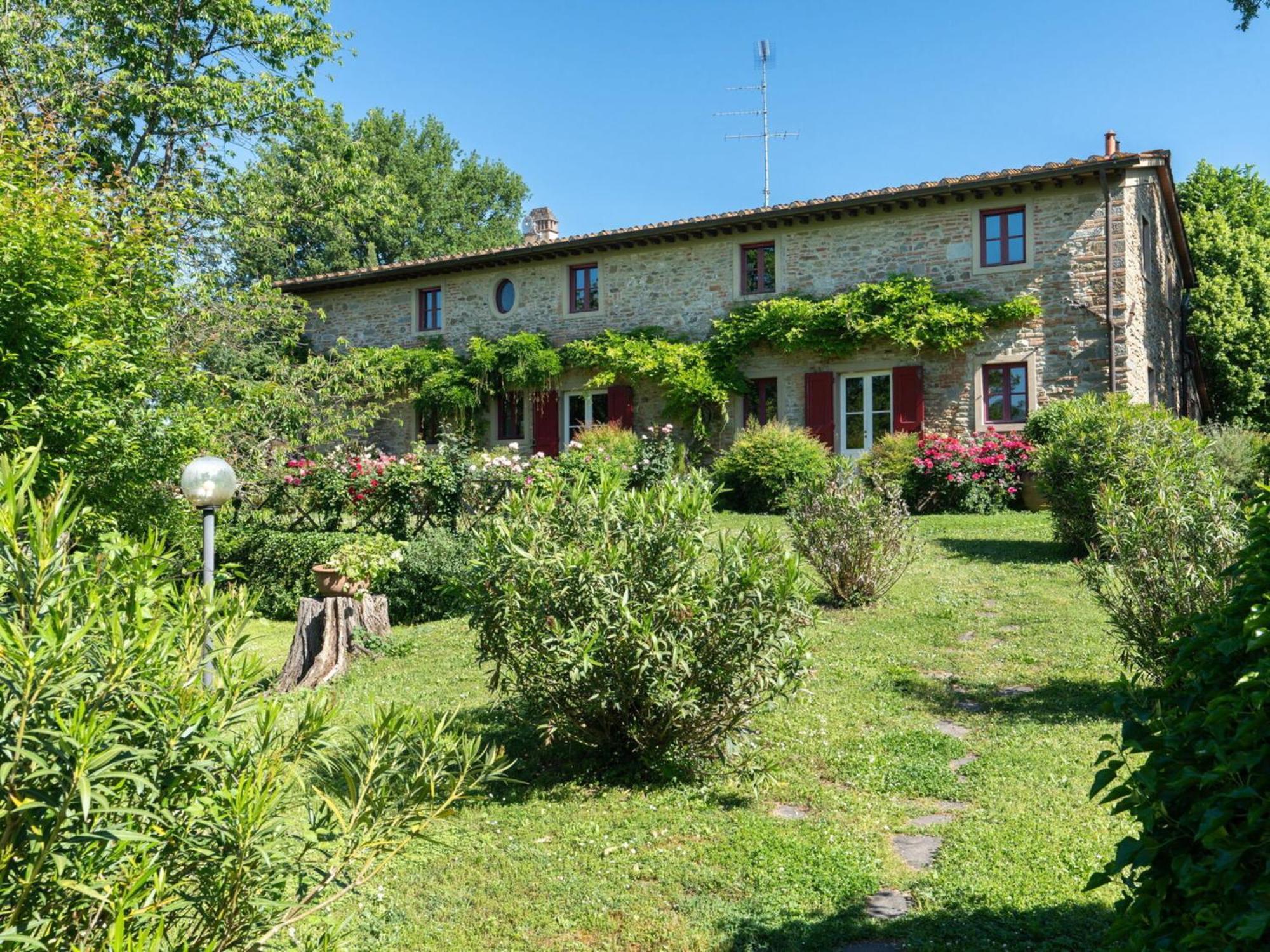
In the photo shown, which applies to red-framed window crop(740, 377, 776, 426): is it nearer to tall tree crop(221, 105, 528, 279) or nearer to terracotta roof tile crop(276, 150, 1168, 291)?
terracotta roof tile crop(276, 150, 1168, 291)

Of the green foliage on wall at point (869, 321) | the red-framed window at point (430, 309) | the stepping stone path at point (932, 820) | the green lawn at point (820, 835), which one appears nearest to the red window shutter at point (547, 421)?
the red-framed window at point (430, 309)

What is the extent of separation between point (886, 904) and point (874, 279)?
15.4 metres

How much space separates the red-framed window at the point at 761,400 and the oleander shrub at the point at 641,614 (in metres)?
13.8

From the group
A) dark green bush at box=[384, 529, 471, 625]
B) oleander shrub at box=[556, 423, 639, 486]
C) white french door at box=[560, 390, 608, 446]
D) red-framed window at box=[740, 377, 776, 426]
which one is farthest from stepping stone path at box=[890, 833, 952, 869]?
white french door at box=[560, 390, 608, 446]

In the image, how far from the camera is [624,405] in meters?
19.7

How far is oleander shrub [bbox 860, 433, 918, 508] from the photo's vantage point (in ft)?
51.6

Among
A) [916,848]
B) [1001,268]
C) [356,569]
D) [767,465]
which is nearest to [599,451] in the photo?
[767,465]

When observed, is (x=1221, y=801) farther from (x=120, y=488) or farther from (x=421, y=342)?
(x=421, y=342)

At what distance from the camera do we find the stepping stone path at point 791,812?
461 centimetres

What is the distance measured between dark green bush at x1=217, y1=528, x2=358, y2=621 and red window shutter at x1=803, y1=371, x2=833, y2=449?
935 cm

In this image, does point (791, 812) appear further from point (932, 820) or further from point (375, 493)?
point (375, 493)

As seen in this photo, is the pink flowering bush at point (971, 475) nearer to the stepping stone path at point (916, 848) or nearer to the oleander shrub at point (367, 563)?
the oleander shrub at point (367, 563)

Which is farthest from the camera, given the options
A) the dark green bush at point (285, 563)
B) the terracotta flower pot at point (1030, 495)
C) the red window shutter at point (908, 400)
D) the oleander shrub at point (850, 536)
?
the red window shutter at point (908, 400)

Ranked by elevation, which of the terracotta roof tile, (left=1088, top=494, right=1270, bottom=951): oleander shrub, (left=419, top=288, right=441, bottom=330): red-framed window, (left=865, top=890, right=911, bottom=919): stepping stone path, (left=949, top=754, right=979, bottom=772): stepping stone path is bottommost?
(left=865, top=890, right=911, bottom=919): stepping stone path
